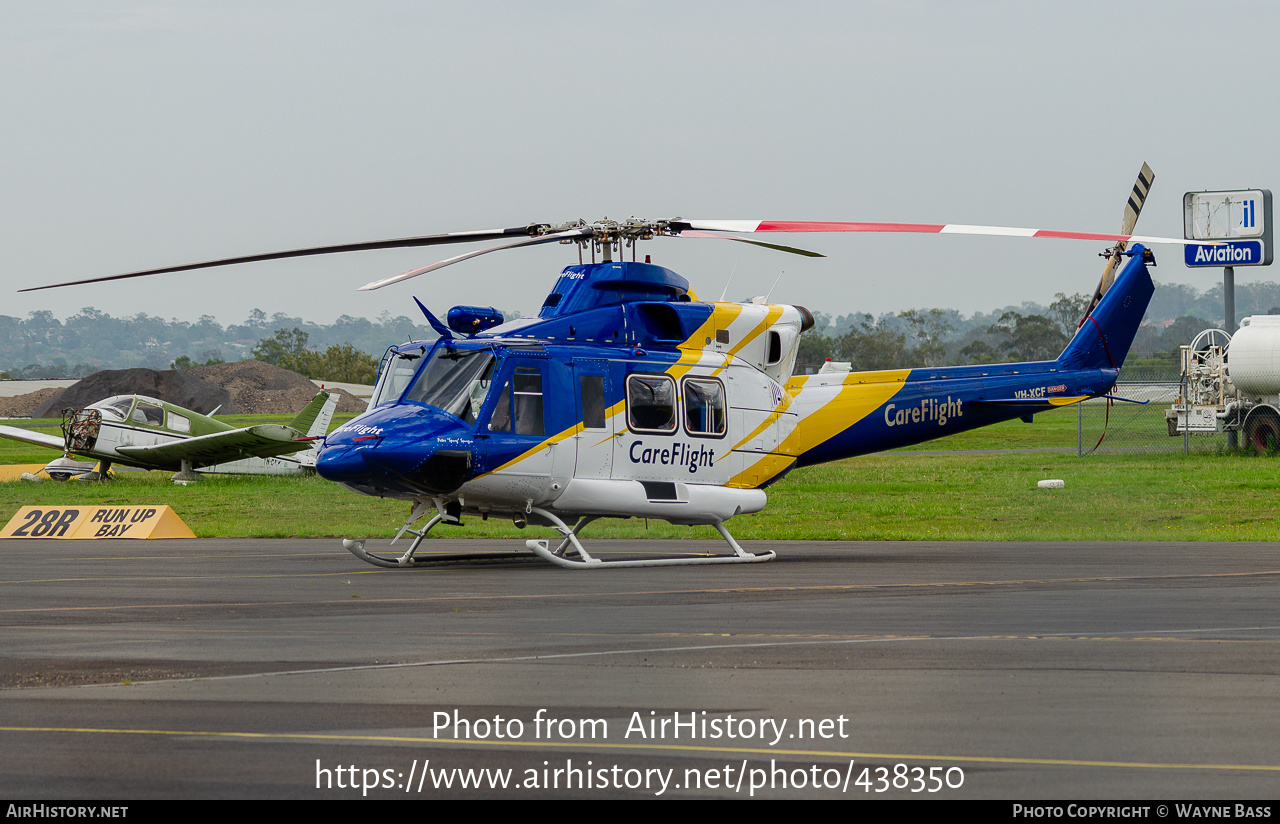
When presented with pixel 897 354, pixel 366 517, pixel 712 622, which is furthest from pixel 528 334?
pixel 897 354

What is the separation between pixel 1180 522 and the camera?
72.9 feet

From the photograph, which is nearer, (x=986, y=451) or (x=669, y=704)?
(x=669, y=704)

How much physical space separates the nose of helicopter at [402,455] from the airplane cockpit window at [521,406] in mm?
494

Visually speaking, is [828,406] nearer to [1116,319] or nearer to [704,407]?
[704,407]

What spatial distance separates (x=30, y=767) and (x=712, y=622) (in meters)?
5.49

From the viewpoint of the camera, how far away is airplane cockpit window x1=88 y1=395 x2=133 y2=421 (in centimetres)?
3512

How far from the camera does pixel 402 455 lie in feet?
45.9

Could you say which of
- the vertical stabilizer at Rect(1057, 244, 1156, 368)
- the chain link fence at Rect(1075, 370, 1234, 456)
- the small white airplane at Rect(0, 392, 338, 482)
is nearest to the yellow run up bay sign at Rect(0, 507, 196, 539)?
the small white airplane at Rect(0, 392, 338, 482)

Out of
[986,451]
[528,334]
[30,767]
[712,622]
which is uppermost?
[528,334]

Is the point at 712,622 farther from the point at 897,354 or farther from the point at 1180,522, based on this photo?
the point at 897,354

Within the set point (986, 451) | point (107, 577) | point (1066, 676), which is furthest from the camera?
point (986, 451)

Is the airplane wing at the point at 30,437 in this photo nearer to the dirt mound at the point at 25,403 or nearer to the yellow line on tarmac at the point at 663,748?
the yellow line on tarmac at the point at 663,748

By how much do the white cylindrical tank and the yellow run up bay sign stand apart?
29373 mm

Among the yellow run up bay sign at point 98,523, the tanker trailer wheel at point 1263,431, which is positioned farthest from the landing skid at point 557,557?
the tanker trailer wheel at point 1263,431
